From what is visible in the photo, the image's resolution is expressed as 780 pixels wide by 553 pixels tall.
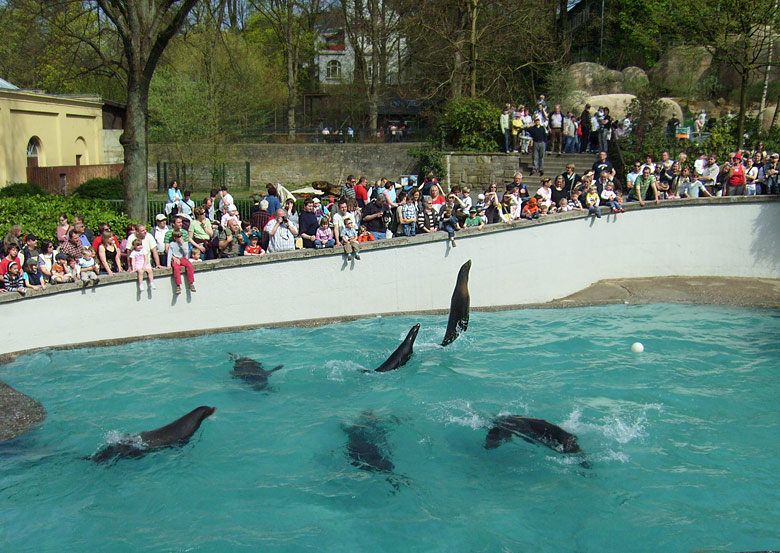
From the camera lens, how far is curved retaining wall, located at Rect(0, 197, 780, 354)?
538 inches

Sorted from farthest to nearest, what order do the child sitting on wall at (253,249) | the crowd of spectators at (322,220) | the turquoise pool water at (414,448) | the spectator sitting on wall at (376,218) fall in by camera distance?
the spectator sitting on wall at (376,218)
the child sitting on wall at (253,249)
the crowd of spectators at (322,220)
the turquoise pool water at (414,448)

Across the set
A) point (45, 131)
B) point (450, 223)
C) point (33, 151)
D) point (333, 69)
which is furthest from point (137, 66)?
point (333, 69)

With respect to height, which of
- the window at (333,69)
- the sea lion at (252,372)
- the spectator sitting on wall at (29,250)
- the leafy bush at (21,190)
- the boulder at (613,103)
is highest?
the window at (333,69)

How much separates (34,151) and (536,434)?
97.8 ft

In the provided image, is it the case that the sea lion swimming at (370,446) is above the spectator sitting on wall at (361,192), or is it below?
below

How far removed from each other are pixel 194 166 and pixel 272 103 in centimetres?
1257

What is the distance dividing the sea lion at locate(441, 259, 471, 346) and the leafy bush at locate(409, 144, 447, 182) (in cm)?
1265

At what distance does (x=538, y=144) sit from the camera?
23641 mm

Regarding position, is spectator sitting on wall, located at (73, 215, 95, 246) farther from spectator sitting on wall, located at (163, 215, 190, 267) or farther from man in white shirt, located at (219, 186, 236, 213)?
man in white shirt, located at (219, 186, 236, 213)

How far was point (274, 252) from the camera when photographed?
15.1 metres

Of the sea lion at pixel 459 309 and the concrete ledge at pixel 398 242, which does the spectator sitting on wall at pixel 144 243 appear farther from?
the sea lion at pixel 459 309

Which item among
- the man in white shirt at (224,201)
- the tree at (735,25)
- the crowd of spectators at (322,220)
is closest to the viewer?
the crowd of spectators at (322,220)

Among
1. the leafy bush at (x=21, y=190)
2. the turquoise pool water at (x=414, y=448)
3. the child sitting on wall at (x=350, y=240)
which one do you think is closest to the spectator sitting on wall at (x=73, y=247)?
the turquoise pool water at (x=414, y=448)

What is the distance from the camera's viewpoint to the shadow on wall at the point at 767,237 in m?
18.3
